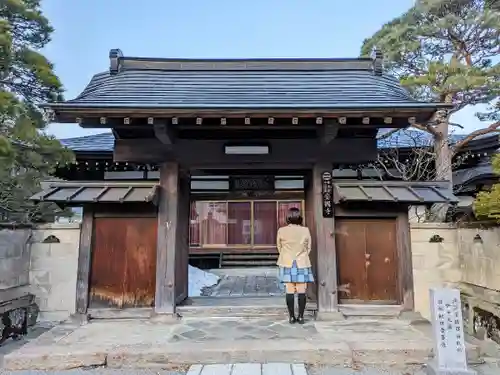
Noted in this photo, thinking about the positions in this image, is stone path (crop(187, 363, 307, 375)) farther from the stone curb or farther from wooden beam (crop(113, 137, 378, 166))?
wooden beam (crop(113, 137, 378, 166))

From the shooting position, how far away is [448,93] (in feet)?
28.4

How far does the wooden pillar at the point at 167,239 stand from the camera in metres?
5.30

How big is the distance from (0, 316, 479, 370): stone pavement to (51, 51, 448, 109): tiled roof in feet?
9.72

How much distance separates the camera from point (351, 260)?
222 inches

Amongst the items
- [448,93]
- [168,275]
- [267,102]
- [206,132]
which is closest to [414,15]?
[448,93]

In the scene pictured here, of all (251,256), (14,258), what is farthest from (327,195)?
(251,256)

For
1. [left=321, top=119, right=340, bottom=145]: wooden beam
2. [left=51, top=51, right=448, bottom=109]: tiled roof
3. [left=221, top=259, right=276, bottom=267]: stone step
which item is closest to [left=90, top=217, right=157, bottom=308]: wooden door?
[left=51, top=51, right=448, bottom=109]: tiled roof

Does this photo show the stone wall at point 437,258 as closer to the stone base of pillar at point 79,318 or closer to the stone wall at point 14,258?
the stone base of pillar at point 79,318

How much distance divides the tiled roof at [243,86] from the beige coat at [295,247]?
68.8 inches

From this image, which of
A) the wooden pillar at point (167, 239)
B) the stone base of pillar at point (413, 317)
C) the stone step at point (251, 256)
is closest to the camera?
the stone base of pillar at point (413, 317)

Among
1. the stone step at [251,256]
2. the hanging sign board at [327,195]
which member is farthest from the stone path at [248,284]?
the hanging sign board at [327,195]

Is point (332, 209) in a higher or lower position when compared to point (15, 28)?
lower

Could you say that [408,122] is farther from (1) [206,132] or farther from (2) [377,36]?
(2) [377,36]

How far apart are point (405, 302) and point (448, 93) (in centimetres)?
570
